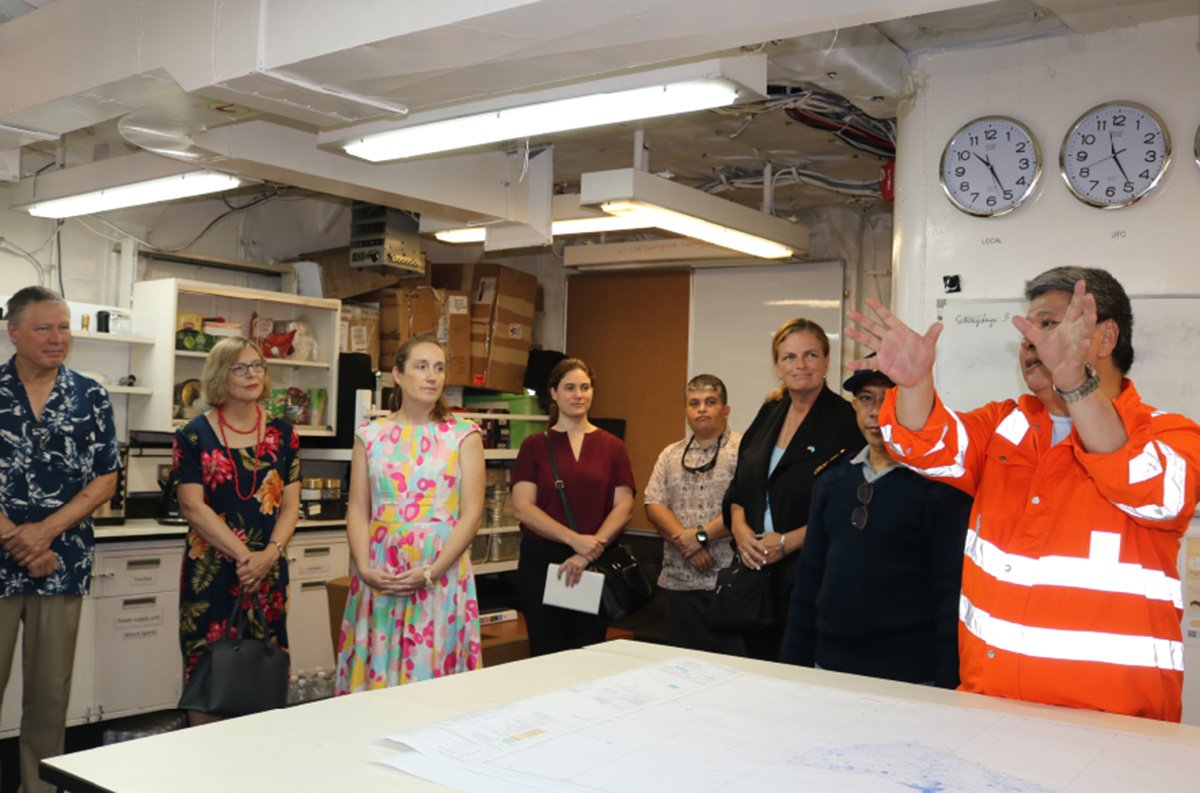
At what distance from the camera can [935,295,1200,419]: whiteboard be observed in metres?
3.52

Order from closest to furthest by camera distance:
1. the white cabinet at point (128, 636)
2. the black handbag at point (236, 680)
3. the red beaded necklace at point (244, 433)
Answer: the black handbag at point (236, 680) → the red beaded necklace at point (244, 433) → the white cabinet at point (128, 636)

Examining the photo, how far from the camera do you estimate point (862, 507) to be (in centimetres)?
287

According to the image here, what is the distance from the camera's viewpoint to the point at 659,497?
15.5ft

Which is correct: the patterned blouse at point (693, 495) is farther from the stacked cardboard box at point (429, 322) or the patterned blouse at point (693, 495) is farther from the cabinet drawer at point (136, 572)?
the stacked cardboard box at point (429, 322)

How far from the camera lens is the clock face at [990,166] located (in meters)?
3.82

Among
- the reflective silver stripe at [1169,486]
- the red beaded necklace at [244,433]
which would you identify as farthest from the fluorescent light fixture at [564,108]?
the reflective silver stripe at [1169,486]

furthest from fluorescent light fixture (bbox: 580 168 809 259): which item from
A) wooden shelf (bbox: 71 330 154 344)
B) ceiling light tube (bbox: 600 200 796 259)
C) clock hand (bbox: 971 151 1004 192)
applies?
wooden shelf (bbox: 71 330 154 344)

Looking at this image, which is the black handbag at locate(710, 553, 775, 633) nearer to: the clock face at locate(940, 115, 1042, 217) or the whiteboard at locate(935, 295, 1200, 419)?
the whiteboard at locate(935, 295, 1200, 419)

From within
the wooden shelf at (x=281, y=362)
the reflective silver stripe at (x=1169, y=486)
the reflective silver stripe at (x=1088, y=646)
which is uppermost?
the wooden shelf at (x=281, y=362)

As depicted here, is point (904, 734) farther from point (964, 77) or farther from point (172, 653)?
point (172, 653)

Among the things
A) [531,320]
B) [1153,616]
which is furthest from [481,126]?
[531,320]

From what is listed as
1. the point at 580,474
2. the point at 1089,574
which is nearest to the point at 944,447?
the point at 1089,574

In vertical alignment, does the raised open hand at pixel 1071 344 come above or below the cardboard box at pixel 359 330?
below

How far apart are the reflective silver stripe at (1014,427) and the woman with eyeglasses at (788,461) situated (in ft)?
4.61
